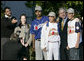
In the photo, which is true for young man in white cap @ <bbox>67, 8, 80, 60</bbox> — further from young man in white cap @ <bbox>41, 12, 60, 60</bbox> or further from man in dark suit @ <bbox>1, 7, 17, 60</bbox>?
man in dark suit @ <bbox>1, 7, 17, 60</bbox>

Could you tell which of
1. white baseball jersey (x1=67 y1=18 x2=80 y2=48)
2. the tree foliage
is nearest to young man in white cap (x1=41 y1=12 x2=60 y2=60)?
white baseball jersey (x1=67 y1=18 x2=80 y2=48)

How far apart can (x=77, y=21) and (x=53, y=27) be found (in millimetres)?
634

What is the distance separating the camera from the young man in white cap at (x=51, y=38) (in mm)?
10125

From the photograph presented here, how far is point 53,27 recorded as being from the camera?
1012 cm

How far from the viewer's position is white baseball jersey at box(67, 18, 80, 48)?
9945 mm

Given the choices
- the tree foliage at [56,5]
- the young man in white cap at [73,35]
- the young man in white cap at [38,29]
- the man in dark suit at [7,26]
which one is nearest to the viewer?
the young man in white cap at [73,35]

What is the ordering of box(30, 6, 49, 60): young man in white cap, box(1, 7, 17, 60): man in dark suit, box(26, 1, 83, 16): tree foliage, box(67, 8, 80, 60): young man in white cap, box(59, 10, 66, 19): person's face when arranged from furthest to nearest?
1. box(26, 1, 83, 16): tree foliage
2. box(1, 7, 17, 60): man in dark suit
3. box(30, 6, 49, 60): young man in white cap
4. box(59, 10, 66, 19): person's face
5. box(67, 8, 80, 60): young man in white cap

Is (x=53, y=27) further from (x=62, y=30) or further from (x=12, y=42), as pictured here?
(x=12, y=42)

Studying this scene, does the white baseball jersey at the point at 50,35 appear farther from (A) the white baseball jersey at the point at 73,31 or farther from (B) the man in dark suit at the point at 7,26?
(B) the man in dark suit at the point at 7,26

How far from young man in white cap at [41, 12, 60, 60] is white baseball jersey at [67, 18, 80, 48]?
1.06ft

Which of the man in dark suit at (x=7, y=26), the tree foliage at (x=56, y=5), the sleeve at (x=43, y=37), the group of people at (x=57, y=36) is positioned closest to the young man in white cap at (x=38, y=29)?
the group of people at (x=57, y=36)

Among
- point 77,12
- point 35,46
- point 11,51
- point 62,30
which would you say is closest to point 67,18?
point 62,30

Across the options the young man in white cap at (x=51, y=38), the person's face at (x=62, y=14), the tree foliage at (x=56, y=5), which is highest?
the tree foliage at (x=56, y=5)

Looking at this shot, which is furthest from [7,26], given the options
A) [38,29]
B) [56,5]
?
[56,5]
